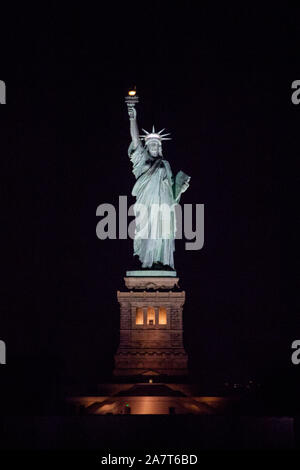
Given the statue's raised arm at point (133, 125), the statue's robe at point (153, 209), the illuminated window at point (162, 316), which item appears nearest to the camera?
the illuminated window at point (162, 316)

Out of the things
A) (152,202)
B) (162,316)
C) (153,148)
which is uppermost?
(153,148)

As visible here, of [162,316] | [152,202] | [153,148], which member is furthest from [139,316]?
[153,148]

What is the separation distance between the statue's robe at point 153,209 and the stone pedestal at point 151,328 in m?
1.81

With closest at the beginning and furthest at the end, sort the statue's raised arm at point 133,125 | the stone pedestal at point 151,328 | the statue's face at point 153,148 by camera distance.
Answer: the stone pedestal at point 151,328 < the statue's raised arm at point 133,125 < the statue's face at point 153,148

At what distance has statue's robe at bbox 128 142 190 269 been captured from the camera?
129 ft

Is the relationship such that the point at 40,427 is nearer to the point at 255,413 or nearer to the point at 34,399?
the point at 34,399

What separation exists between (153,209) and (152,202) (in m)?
0.34

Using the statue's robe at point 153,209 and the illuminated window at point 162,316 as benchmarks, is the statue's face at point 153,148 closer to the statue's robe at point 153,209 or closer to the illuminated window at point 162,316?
the statue's robe at point 153,209

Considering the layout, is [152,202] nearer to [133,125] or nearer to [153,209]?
[153,209]

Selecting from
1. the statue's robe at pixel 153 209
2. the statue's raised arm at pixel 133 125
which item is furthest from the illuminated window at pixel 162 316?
the statue's raised arm at pixel 133 125

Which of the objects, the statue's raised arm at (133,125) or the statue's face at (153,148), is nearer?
the statue's raised arm at (133,125)

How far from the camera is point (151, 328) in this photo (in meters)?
37.5

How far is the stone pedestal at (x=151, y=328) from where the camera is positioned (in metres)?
37.0
